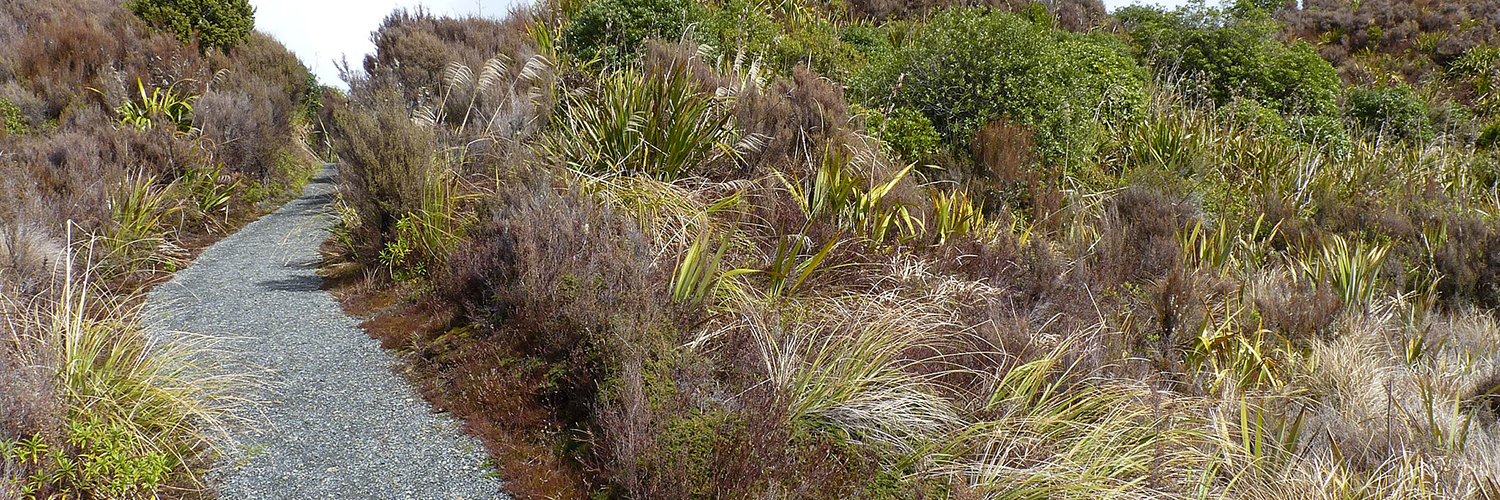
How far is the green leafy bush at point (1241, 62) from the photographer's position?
11539 mm

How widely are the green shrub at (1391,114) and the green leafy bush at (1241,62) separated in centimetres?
67

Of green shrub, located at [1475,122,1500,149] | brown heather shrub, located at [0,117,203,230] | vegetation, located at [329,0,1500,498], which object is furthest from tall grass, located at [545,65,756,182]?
green shrub, located at [1475,122,1500,149]

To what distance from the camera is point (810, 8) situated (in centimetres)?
1374

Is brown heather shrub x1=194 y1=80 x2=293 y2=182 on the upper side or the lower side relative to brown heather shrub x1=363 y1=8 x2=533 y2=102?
lower

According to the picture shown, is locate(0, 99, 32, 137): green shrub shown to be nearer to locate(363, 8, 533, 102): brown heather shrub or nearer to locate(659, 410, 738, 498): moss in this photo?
locate(363, 8, 533, 102): brown heather shrub

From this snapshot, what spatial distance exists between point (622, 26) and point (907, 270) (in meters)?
5.11

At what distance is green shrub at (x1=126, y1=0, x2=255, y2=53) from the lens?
11.3 metres

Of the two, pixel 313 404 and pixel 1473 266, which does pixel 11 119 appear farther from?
pixel 1473 266

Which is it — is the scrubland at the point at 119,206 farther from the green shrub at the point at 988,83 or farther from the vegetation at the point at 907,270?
the green shrub at the point at 988,83

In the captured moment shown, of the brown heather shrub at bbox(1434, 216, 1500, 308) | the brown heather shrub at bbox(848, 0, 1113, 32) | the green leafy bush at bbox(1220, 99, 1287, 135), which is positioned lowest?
the brown heather shrub at bbox(1434, 216, 1500, 308)

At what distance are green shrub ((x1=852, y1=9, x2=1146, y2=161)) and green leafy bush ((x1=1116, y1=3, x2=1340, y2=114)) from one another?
359 centimetres

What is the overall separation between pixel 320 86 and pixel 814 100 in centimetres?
1202

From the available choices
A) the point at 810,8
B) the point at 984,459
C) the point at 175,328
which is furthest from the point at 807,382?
the point at 810,8

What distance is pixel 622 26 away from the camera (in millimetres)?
9227
